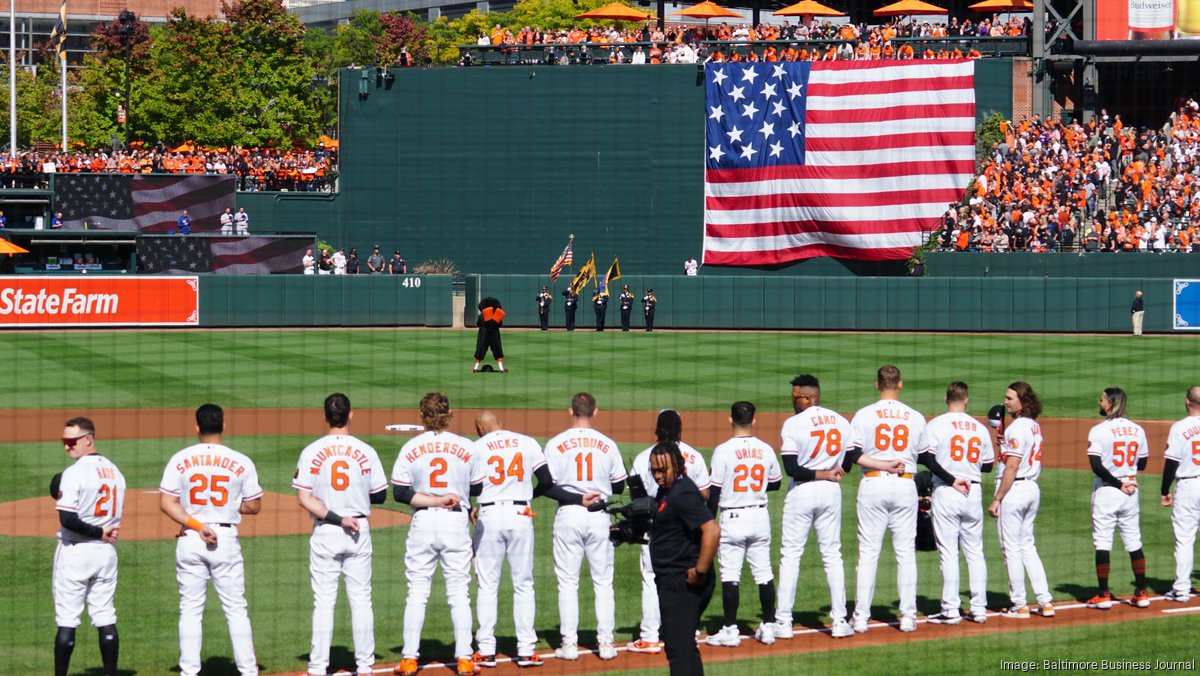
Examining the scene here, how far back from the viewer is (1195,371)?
2950 cm

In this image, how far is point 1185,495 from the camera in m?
11.5

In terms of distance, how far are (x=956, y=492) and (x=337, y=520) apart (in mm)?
4460

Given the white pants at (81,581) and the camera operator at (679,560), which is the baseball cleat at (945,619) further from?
the white pants at (81,581)

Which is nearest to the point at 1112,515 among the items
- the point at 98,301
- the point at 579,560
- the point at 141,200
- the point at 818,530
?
the point at 818,530

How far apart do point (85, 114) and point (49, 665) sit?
67047 millimetres

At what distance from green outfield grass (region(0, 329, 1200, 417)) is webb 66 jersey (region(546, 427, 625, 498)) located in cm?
1451

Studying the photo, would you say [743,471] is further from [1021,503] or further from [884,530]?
[1021,503]

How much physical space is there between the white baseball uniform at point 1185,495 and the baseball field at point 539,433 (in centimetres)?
30

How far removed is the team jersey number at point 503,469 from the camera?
31.9 ft

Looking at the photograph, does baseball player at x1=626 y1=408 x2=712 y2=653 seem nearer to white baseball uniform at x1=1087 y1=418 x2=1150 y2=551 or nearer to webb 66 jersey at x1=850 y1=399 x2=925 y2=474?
webb 66 jersey at x1=850 y1=399 x2=925 y2=474

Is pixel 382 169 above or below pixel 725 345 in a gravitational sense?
above

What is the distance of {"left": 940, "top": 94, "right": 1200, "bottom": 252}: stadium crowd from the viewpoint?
39156 mm

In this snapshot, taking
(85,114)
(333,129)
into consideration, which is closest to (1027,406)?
(85,114)

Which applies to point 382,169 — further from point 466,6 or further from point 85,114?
point 466,6
